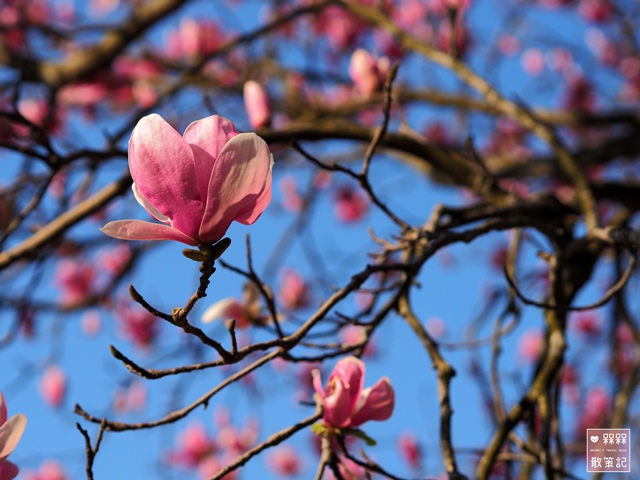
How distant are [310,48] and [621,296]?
77.1 inches

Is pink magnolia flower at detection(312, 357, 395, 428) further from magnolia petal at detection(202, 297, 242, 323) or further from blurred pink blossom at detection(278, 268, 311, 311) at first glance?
blurred pink blossom at detection(278, 268, 311, 311)

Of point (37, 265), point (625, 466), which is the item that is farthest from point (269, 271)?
point (625, 466)

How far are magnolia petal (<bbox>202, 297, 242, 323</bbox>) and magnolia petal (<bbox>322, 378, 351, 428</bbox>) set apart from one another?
355 mm

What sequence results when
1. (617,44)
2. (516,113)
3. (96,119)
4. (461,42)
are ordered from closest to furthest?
(516,113) → (461,42) → (96,119) → (617,44)

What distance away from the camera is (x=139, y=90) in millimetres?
3561

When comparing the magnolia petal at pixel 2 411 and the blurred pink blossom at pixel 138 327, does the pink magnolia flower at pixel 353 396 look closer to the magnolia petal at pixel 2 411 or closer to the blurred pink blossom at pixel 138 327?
the magnolia petal at pixel 2 411

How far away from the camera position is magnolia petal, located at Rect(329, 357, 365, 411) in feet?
2.95

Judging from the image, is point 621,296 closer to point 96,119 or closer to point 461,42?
point 461,42

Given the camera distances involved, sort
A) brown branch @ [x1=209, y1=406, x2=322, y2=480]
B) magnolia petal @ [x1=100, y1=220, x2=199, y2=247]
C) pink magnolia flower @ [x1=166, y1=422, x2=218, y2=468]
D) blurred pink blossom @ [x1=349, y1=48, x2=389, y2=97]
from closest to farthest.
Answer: magnolia petal @ [x1=100, y1=220, x2=199, y2=247]
brown branch @ [x1=209, y1=406, x2=322, y2=480]
blurred pink blossom @ [x1=349, y1=48, x2=389, y2=97]
pink magnolia flower @ [x1=166, y1=422, x2=218, y2=468]

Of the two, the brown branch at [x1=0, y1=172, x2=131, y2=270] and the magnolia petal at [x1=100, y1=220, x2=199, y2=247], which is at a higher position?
the brown branch at [x1=0, y1=172, x2=131, y2=270]

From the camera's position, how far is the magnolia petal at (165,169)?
0.69m

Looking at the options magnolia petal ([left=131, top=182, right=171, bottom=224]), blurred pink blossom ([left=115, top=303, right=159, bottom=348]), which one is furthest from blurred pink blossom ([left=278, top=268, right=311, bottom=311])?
magnolia petal ([left=131, top=182, right=171, bottom=224])

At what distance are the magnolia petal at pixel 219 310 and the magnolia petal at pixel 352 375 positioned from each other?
35 centimetres

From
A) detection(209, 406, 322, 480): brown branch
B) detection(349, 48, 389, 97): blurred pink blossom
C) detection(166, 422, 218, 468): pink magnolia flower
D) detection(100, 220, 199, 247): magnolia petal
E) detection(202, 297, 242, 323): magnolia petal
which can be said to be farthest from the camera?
detection(166, 422, 218, 468): pink magnolia flower
